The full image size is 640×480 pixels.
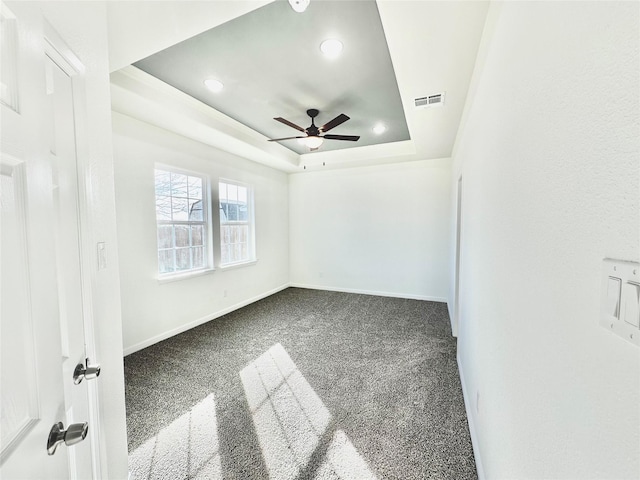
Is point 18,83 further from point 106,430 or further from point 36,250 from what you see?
point 106,430

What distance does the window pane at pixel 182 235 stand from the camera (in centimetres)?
355

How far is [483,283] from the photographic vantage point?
1621 millimetres

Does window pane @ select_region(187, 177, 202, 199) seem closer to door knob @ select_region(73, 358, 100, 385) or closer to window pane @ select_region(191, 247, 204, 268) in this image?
window pane @ select_region(191, 247, 204, 268)

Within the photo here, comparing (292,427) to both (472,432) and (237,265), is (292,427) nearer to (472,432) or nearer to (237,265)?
(472,432)

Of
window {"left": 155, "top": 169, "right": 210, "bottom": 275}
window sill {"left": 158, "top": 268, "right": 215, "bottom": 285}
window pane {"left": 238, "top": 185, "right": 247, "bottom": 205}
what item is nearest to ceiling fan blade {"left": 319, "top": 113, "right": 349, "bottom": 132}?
window {"left": 155, "top": 169, "right": 210, "bottom": 275}

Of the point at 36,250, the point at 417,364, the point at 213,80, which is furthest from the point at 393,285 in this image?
the point at 36,250

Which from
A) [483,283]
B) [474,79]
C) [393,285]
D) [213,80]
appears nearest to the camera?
[483,283]

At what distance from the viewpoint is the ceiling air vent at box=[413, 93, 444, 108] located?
244 cm

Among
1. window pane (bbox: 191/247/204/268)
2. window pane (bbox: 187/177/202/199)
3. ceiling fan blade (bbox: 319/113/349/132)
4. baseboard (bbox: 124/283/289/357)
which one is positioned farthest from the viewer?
window pane (bbox: 191/247/204/268)

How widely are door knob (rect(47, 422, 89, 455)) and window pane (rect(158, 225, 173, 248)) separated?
295 centimetres

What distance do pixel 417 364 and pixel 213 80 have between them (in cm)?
341

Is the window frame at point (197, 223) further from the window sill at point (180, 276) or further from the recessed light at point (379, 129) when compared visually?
the recessed light at point (379, 129)

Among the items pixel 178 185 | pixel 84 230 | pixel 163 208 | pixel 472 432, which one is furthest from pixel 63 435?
pixel 178 185

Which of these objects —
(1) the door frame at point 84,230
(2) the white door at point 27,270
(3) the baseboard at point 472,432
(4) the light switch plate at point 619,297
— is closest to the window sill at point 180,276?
(1) the door frame at point 84,230
